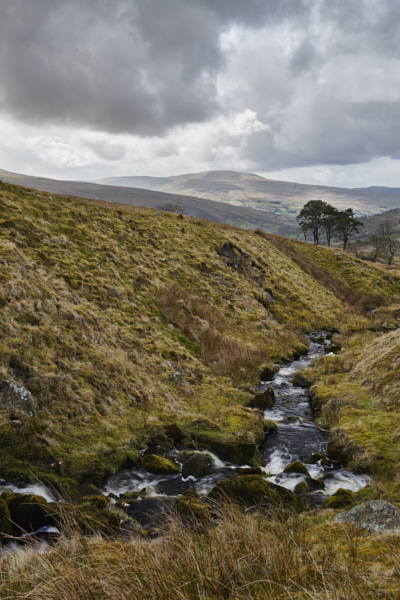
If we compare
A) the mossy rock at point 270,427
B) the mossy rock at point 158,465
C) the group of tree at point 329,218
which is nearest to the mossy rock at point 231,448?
the mossy rock at point 158,465

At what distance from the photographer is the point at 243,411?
13.4 metres

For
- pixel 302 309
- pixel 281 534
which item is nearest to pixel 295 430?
pixel 281 534

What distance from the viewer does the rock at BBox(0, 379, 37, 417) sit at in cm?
884

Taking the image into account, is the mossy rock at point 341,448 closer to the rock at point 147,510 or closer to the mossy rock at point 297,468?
the mossy rock at point 297,468

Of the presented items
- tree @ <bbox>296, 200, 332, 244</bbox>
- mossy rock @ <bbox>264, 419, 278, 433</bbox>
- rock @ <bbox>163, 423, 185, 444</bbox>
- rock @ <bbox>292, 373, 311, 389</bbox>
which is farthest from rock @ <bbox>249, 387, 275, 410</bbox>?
tree @ <bbox>296, 200, 332, 244</bbox>

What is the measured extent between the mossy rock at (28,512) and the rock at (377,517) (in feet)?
18.4

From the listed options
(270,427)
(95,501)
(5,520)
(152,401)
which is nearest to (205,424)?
(152,401)

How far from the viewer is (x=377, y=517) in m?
5.51

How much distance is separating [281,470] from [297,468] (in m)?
0.54

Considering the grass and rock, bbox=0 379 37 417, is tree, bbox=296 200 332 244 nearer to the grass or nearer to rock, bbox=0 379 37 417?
rock, bbox=0 379 37 417

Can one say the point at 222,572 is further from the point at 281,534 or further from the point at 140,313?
the point at 140,313

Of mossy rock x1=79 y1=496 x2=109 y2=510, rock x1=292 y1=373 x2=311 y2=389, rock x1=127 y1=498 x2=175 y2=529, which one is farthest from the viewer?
rock x1=292 y1=373 x2=311 y2=389

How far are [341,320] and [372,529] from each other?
2904 centimetres

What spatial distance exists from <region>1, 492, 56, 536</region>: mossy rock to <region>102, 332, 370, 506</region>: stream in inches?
76.3
